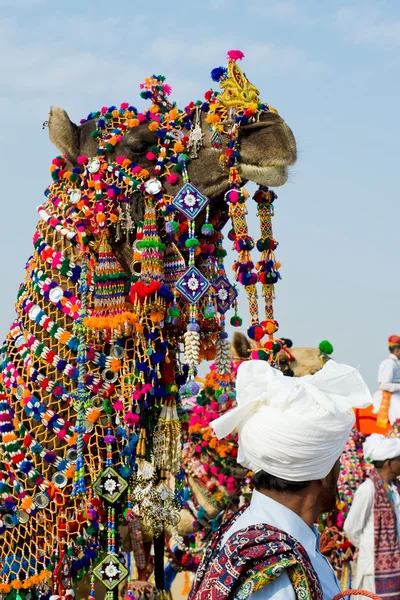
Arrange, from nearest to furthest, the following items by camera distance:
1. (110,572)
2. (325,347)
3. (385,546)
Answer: (110,572) → (385,546) → (325,347)

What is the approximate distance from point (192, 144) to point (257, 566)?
2439 mm

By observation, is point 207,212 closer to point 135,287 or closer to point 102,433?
point 135,287

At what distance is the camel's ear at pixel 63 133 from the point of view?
4.72 meters

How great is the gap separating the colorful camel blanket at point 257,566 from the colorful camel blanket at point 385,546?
5.00 meters

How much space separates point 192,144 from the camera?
461 cm

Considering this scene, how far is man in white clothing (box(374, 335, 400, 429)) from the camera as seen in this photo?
356 inches

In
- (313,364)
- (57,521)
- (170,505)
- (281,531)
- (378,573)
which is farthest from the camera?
(313,364)

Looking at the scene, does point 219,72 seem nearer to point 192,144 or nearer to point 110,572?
point 192,144

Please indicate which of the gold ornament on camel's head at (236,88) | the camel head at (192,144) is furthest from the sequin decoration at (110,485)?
the gold ornament on camel's head at (236,88)

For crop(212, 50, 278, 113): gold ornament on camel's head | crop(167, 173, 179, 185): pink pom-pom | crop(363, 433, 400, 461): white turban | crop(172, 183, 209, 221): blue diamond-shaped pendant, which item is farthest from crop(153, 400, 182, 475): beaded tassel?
crop(363, 433, 400, 461): white turban

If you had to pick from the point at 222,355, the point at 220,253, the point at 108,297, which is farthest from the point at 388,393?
the point at 108,297

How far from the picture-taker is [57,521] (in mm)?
4371

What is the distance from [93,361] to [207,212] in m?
0.89

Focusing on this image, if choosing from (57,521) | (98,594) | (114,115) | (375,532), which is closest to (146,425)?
(57,521)
